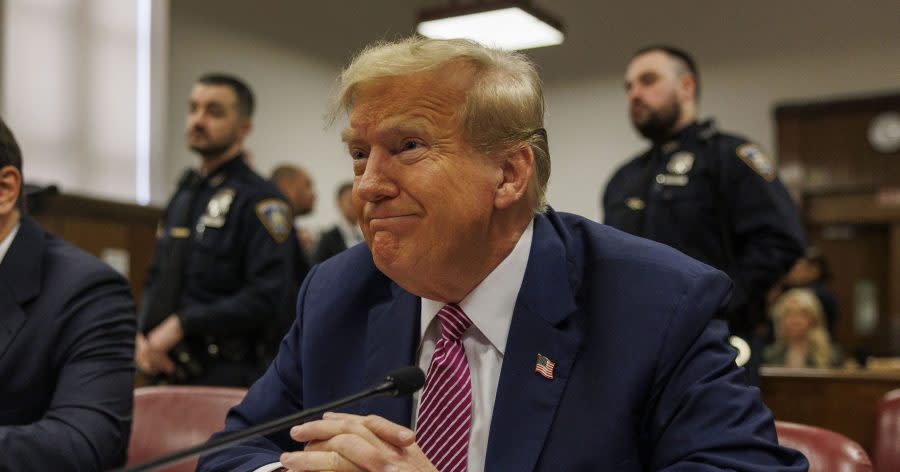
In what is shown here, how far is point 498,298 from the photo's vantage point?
141 centimetres

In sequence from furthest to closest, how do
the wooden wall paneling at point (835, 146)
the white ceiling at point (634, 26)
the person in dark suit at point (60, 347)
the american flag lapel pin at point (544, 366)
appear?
the wooden wall paneling at point (835, 146)
the white ceiling at point (634, 26)
the person in dark suit at point (60, 347)
the american flag lapel pin at point (544, 366)

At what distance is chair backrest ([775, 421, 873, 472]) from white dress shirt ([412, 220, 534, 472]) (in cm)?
52

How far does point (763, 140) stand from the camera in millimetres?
9320

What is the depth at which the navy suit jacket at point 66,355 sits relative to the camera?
161 cm

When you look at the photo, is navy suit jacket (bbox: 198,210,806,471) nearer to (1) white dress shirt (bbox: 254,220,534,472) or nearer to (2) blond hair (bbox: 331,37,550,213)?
(1) white dress shirt (bbox: 254,220,534,472)

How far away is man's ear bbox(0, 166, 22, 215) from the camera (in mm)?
1753

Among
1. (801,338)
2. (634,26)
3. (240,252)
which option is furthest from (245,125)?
(634,26)

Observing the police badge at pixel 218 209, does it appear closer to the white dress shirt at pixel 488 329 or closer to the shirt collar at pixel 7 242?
the shirt collar at pixel 7 242

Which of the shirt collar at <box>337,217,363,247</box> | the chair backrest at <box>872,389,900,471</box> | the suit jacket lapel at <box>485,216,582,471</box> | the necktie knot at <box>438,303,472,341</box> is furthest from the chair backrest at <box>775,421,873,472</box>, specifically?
the shirt collar at <box>337,217,363,247</box>

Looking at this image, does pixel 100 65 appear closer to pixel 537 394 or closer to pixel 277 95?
pixel 277 95

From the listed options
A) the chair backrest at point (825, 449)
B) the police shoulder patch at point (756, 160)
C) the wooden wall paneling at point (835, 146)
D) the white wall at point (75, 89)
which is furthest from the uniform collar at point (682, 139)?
the wooden wall paneling at point (835, 146)

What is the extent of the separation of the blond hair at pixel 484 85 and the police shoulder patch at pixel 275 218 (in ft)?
7.00

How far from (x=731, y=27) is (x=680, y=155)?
6470mm

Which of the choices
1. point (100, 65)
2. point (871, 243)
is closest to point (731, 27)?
point (871, 243)
